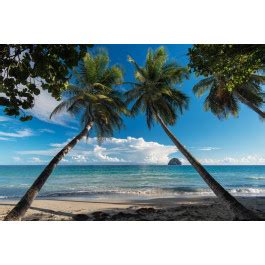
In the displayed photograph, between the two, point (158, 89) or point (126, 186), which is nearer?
point (158, 89)

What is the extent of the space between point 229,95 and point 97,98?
4.93m

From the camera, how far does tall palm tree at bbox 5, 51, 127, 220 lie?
8.80 meters

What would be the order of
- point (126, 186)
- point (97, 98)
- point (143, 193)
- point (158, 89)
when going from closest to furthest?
point (97, 98) → point (158, 89) → point (143, 193) → point (126, 186)

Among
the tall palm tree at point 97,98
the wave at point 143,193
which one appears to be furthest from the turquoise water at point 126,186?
the tall palm tree at point 97,98

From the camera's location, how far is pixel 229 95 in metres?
9.71

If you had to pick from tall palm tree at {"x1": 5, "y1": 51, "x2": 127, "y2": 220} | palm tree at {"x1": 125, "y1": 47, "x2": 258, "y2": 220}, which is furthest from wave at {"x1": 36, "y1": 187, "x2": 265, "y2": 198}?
palm tree at {"x1": 125, "y1": 47, "x2": 258, "y2": 220}

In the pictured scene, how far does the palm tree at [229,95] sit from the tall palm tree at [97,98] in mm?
3178

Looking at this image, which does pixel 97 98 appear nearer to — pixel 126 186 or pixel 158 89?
pixel 158 89

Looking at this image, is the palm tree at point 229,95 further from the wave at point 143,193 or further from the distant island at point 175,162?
the distant island at point 175,162

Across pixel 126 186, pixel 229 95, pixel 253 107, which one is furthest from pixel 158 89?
pixel 126 186
